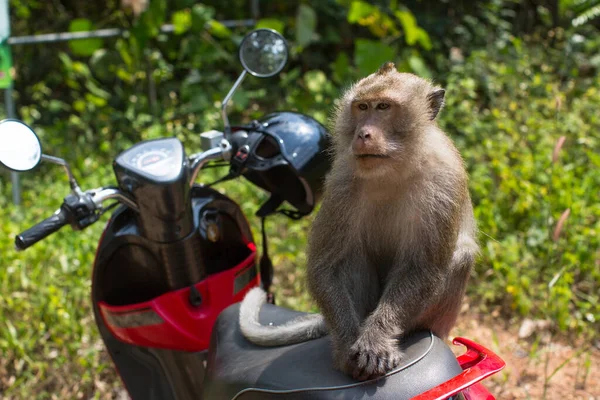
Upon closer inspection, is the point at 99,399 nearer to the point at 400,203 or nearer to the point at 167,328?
the point at 167,328

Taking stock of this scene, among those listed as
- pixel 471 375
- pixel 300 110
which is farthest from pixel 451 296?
pixel 300 110

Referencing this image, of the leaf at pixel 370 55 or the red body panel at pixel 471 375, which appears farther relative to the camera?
the leaf at pixel 370 55

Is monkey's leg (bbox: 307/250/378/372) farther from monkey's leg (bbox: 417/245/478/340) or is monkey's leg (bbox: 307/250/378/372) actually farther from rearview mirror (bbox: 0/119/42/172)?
rearview mirror (bbox: 0/119/42/172)

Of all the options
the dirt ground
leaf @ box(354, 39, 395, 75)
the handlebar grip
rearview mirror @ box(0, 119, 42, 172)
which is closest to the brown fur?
the handlebar grip

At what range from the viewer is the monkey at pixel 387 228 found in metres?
2.10

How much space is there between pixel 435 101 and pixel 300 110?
385 centimetres

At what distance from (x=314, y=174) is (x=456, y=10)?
6057 mm

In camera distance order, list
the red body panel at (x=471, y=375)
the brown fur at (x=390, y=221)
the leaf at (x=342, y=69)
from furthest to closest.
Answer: the leaf at (x=342, y=69), the brown fur at (x=390, y=221), the red body panel at (x=471, y=375)

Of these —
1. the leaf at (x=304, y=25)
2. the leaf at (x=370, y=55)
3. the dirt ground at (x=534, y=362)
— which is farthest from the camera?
the leaf at (x=304, y=25)

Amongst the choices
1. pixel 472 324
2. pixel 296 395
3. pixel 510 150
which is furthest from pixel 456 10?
pixel 296 395

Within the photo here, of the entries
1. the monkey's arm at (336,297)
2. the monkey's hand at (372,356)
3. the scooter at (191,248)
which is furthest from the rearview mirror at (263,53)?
the monkey's hand at (372,356)

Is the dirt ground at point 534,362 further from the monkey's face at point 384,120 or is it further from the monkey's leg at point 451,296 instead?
the monkey's face at point 384,120

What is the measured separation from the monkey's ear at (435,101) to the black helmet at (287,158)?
0.41m

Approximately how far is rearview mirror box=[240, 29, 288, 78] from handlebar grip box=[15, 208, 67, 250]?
0.87 metres
